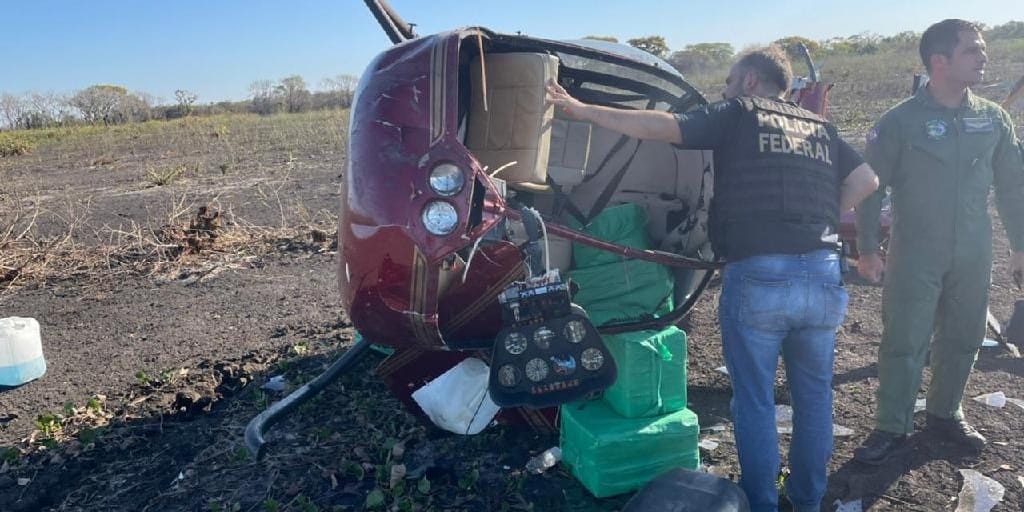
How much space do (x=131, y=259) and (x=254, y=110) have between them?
32.7 metres

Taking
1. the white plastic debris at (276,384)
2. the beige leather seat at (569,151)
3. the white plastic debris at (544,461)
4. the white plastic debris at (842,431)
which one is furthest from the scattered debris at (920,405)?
the white plastic debris at (276,384)

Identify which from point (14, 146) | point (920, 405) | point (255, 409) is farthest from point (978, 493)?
point (14, 146)

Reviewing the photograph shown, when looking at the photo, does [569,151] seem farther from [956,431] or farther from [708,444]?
[956,431]

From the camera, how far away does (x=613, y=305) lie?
3.77 meters

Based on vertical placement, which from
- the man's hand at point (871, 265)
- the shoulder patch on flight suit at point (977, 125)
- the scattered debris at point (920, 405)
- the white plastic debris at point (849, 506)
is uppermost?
the shoulder patch on flight suit at point (977, 125)

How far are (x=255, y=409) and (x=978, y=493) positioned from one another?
3438mm

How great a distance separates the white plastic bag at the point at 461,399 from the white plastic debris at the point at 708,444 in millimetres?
991

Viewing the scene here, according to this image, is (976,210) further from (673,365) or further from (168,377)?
(168,377)

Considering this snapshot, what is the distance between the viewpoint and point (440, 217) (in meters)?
2.91

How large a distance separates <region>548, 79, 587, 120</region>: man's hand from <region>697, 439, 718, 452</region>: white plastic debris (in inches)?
66.5

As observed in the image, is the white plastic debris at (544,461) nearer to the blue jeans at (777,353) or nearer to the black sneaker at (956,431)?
the blue jeans at (777,353)

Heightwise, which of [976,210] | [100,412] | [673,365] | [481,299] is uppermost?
[976,210]

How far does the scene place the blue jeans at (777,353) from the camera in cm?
286

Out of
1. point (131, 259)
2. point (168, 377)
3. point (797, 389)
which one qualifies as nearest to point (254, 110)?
point (131, 259)
